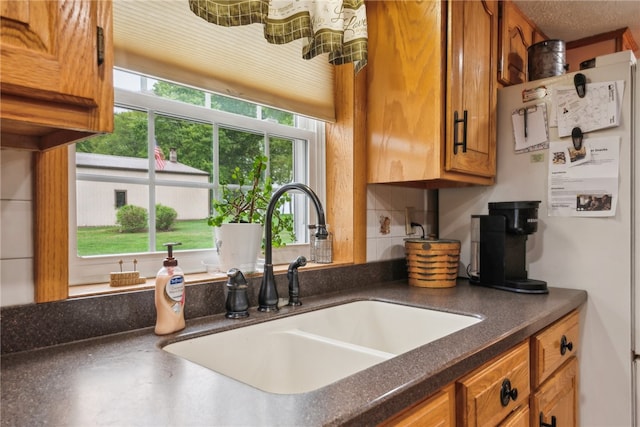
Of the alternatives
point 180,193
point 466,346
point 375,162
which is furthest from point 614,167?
point 180,193

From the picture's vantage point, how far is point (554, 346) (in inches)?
49.3

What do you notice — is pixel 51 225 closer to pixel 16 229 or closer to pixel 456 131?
pixel 16 229

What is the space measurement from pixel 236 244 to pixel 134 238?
299 millimetres

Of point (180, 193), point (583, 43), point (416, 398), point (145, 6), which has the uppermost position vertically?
point (583, 43)

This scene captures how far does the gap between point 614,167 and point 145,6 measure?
165 cm

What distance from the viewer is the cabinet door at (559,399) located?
1164 millimetres

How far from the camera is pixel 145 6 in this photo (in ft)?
3.53

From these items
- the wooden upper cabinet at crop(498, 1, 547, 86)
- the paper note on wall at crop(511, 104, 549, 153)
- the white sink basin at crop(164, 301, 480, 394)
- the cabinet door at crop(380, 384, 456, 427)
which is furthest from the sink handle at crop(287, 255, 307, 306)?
the wooden upper cabinet at crop(498, 1, 547, 86)

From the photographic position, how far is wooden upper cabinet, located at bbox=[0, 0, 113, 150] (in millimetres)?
518

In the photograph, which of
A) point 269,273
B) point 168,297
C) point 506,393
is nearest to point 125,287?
point 168,297

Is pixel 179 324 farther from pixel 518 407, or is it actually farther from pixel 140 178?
pixel 518 407

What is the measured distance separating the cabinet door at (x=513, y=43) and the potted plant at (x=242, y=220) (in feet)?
4.02

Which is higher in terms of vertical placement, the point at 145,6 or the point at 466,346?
the point at 145,6

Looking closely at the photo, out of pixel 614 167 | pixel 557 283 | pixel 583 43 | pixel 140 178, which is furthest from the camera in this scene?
pixel 583 43
